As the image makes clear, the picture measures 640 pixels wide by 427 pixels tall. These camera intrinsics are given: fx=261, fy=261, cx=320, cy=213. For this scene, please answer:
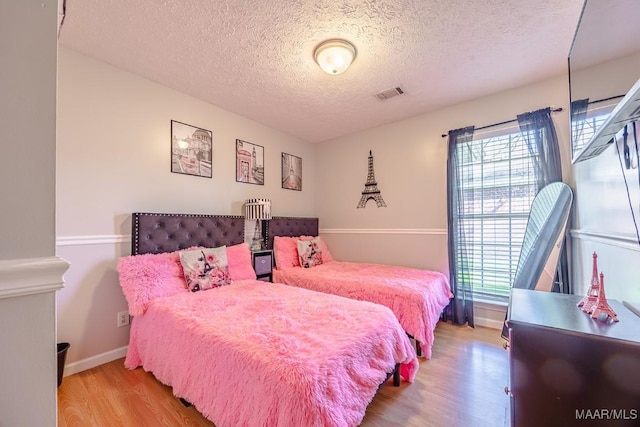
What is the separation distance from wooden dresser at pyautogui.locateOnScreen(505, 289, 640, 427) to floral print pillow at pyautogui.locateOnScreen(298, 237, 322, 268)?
8.53 feet

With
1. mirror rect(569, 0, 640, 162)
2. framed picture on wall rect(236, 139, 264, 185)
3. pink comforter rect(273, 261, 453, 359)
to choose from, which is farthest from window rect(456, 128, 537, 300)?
framed picture on wall rect(236, 139, 264, 185)

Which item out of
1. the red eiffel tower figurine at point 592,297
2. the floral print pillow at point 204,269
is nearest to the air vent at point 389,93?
the red eiffel tower figurine at point 592,297

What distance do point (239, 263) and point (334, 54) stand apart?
218 centimetres

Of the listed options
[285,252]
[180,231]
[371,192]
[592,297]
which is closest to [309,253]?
[285,252]

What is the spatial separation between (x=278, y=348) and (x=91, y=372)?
6.29ft

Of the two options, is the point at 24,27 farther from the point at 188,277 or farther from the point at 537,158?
the point at 537,158

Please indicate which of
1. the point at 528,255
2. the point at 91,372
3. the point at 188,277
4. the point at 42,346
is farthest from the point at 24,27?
the point at 528,255

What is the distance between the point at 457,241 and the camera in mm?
3043

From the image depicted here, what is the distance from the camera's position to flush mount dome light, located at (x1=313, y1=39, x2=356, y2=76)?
6.61 ft

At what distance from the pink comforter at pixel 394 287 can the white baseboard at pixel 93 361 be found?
161 centimetres

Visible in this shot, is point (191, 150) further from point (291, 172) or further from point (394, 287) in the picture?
point (394, 287)

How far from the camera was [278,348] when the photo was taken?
4.27 feet

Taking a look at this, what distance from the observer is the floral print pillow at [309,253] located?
3477 millimetres

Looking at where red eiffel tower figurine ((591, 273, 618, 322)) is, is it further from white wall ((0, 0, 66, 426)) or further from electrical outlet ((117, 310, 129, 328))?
electrical outlet ((117, 310, 129, 328))
